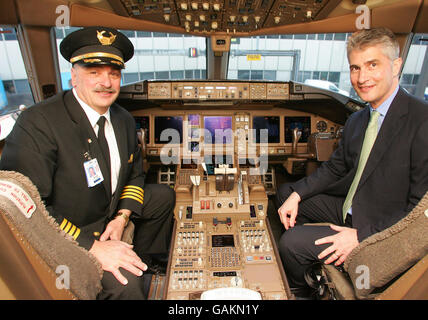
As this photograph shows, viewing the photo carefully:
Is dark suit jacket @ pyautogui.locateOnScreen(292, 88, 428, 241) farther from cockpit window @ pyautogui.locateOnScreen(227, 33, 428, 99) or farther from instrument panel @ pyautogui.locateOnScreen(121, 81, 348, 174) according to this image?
cockpit window @ pyautogui.locateOnScreen(227, 33, 428, 99)

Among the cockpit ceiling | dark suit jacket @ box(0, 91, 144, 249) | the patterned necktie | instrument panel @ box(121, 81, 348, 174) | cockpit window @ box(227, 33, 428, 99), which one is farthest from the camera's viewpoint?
cockpit window @ box(227, 33, 428, 99)

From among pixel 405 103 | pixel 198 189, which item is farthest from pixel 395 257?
pixel 198 189

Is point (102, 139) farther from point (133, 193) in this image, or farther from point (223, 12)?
point (223, 12)

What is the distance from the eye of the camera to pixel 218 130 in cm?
276

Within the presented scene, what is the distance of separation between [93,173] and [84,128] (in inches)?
9.5

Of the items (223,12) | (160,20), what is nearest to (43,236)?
(223,12)

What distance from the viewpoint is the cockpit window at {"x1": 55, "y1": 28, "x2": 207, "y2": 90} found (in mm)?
3408

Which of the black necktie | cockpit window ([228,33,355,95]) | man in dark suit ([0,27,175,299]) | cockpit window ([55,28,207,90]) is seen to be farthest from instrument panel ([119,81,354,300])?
cockpit window ([55,28,207,90])

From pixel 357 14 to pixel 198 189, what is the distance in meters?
2.22

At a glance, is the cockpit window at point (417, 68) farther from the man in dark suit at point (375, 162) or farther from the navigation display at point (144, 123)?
the navigation display at point (144, 123)

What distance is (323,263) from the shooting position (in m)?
1.32

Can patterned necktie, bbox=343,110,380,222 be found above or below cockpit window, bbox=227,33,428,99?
below

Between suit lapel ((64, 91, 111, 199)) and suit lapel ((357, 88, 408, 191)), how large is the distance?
143 centimetres
